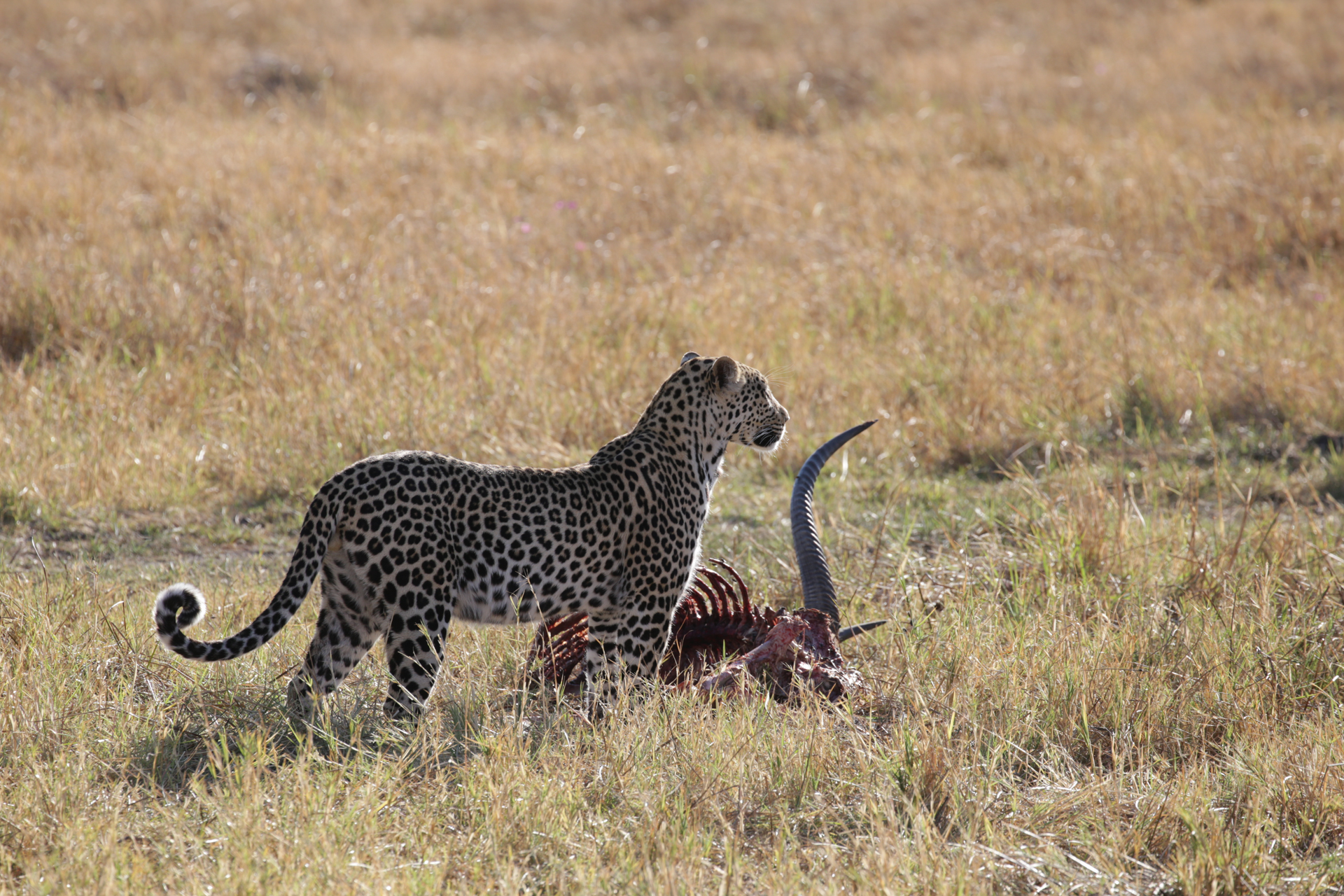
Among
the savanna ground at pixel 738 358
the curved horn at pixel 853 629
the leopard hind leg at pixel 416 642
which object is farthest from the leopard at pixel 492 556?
the curved horn at pixel 853 629

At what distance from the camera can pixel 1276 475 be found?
7.33 meters

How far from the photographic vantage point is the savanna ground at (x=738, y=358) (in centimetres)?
363

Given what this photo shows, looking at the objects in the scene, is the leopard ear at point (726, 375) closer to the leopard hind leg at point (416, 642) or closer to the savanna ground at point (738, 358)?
the savanna ground at point (738, 358)

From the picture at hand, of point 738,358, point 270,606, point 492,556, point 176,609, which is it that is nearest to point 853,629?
point 492,556

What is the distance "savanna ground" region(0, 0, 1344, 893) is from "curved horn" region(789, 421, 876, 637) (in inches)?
12.4

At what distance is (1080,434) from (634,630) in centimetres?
403

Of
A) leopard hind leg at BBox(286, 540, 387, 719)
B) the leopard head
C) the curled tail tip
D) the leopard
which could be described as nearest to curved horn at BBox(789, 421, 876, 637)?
the leopard head

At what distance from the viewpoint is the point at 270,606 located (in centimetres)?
386

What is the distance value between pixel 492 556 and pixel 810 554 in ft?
3.81

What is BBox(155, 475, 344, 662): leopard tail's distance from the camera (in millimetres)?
3617

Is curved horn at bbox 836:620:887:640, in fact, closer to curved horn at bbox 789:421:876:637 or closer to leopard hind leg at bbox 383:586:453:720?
curved horn at bbox 789:421:876:637

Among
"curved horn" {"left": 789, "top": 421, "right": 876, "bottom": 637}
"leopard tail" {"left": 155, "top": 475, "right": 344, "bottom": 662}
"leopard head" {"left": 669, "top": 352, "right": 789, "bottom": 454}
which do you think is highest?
"leopard head" {"left": 669, "top": 352, "right": 789, "bottom": 454}

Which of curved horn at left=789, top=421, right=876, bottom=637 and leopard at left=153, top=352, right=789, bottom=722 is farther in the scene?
curved horn at left=789, top=421, right=876, bottom=637

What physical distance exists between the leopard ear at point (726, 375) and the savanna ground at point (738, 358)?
3.45 feet
